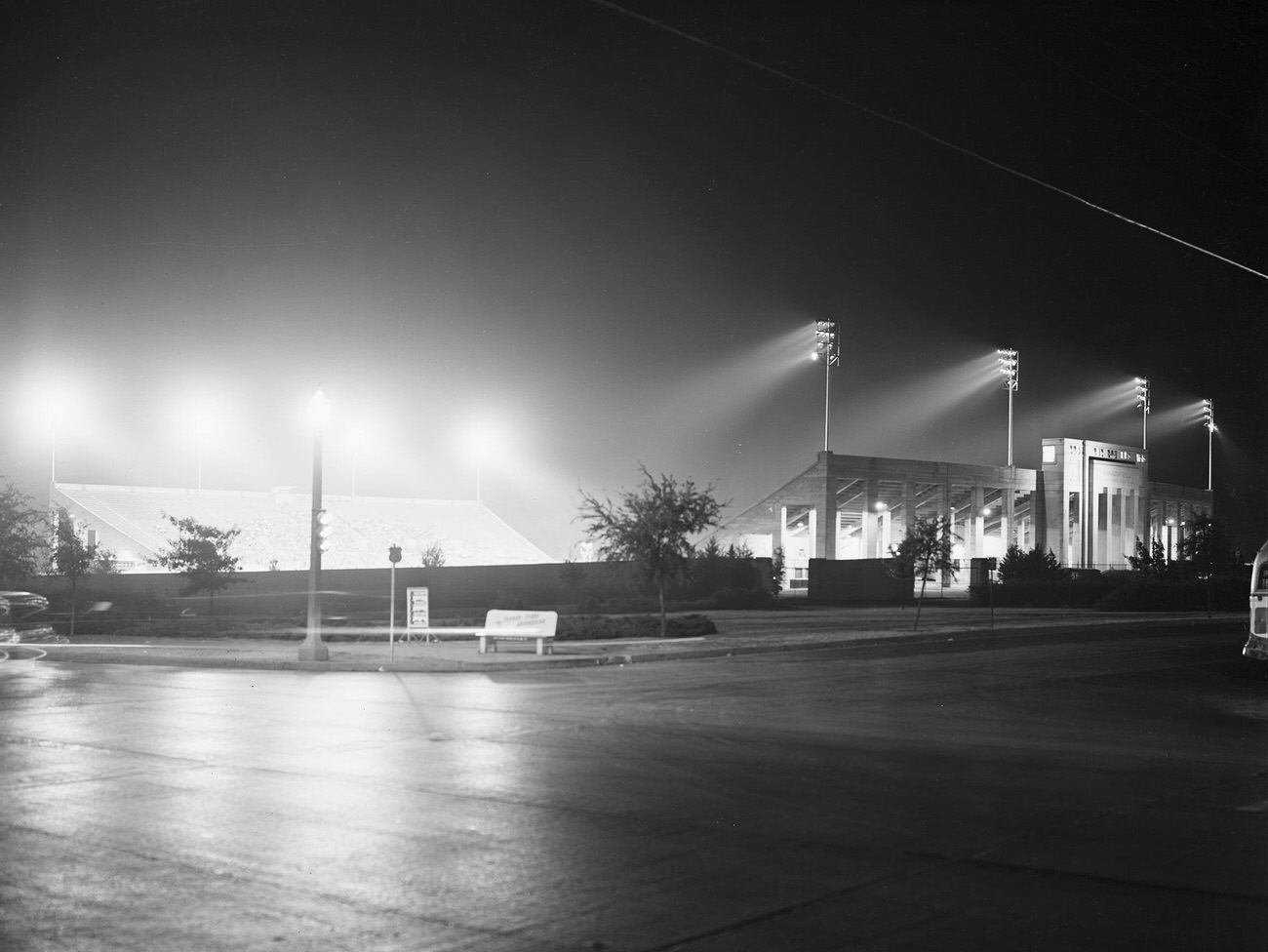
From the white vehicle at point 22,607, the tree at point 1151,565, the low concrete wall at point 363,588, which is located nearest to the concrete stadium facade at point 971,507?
the tree at point 1151,565

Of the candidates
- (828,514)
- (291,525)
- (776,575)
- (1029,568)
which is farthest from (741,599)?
(291,525)

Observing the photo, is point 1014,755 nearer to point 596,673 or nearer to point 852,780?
point 852,780

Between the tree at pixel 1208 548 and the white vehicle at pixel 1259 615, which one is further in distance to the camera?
the tree at pixel 1208 548

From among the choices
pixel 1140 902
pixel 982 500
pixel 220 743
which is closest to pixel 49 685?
pixel 220 743

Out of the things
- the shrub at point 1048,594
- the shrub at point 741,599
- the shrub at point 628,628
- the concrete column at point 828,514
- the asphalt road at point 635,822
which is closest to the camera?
the asphalt road at point 635,822

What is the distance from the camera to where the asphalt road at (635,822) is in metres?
6.28

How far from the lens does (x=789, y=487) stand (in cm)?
7262

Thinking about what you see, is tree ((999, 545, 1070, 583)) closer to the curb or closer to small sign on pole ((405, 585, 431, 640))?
the curb

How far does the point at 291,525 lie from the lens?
9256cm

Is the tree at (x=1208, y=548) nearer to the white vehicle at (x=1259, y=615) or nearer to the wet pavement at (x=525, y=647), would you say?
the wet pavement at (x=525, y=647)

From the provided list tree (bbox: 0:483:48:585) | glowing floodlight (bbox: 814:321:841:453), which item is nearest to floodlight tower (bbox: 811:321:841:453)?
glowing floodlight (bbox: 814:321:841:453)

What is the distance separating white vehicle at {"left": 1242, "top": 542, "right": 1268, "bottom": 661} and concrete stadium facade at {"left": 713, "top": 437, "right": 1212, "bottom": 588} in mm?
48796

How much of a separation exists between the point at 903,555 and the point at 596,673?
22.5 m

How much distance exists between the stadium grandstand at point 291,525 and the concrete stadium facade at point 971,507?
18.8 meters
